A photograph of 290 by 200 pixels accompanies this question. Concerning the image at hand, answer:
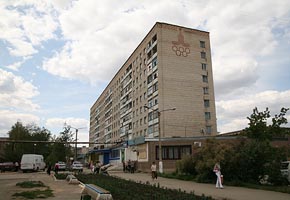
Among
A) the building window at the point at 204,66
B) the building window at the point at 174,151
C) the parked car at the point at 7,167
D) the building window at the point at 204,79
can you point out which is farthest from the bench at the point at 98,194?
the building window at the point at 204,66

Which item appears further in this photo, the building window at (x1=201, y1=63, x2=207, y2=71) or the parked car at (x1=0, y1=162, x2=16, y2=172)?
the building window at (x1=201, y1=63, x2=207, y2=71)

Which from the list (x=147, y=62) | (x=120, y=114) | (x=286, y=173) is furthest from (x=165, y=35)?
(x=286, y=173)

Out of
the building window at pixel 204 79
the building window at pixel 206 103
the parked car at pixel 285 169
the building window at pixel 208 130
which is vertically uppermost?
the building window at pixel 204 79

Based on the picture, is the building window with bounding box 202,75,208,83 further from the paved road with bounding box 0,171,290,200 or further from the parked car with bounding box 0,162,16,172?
the paved road with bounding box 0,171,290,200

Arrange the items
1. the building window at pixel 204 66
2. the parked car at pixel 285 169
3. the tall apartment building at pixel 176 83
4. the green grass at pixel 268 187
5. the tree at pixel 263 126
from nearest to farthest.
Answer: the green grass at pixel 268 187 < the parked car at pixel 285 169 < the tree at pixel 263 126 < the tall apartment building at pixel 176 83 < the building window at pixel 204 66

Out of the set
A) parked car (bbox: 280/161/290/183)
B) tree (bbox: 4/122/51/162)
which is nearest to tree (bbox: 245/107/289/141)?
parked car (bbox: 280/161/290/183)

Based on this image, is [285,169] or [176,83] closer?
[285,169]

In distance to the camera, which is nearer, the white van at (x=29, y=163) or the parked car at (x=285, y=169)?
the parked car at (x=285, y=169)

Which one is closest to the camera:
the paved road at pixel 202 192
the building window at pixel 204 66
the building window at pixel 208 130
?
the paved road at pixel 202 192

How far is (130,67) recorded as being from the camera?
79.8 metres

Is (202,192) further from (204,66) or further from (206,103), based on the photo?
(204,66)

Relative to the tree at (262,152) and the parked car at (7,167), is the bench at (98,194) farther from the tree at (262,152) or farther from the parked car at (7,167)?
the parked car at (7,167)

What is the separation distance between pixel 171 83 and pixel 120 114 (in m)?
31.7

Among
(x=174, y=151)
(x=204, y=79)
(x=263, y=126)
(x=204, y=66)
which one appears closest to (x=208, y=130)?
(x=204, y=79)
